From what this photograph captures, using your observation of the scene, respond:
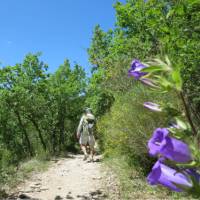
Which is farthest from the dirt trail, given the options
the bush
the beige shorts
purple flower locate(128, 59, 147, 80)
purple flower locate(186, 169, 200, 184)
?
purple flower locate(186, 169, 200, 184)

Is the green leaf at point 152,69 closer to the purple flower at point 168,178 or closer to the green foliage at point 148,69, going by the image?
the green foliage at point 148,69

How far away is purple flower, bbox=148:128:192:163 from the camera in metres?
0.87

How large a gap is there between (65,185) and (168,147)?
23.8 feet

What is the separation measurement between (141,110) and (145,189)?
1828mm

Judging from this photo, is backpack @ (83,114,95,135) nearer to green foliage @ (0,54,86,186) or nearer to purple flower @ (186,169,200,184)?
green foliage @ (0,54,86,186)

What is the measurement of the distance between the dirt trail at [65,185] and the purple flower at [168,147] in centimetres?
602

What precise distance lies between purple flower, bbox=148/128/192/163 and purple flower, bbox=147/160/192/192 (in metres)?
0.03

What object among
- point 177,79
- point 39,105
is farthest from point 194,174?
point 39,105

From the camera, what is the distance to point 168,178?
2.92 feet

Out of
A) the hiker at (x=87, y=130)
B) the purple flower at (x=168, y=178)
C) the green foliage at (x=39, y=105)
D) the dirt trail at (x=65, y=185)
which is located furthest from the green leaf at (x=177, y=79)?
the green foliage at (x=39, y=105)

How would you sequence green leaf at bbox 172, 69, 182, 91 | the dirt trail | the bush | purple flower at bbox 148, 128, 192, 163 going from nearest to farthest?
purple flower at bbox 148, 128, 192, 163, green leaf at bbox 172, 69, 182, 91, the dirt trail, the bush

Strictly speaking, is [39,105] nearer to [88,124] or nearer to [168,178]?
[88,124]

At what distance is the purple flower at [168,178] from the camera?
Answer: 88 cm

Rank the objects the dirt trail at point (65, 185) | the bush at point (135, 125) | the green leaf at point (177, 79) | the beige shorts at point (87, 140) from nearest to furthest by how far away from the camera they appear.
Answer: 1. the green leaf at point (177, 79)
2. the dirt trail at point (65, 185)
3. the bush at point (135, 125)
4. the beige shorts at point (87, 140)
